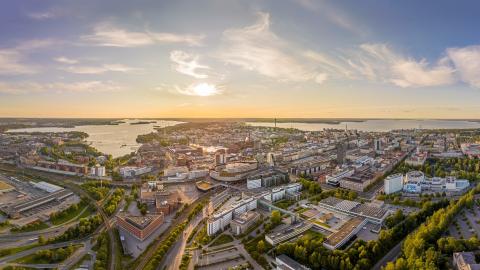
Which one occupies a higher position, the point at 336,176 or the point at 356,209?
the point at 336,176

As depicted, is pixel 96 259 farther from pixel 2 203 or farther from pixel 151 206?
pixel 2 203

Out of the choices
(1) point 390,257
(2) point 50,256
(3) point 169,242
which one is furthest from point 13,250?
(1) point 390,257

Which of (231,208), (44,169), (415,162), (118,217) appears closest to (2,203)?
(118,217)

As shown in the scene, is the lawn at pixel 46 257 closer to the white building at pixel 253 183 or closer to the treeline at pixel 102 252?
the treeline at pixel 102 252

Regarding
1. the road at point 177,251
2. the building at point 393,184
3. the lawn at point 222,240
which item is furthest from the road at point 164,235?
the building at point 393,184

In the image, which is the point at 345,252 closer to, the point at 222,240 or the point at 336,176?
the point at 222,240

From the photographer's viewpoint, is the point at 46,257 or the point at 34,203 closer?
the point at 46,257
